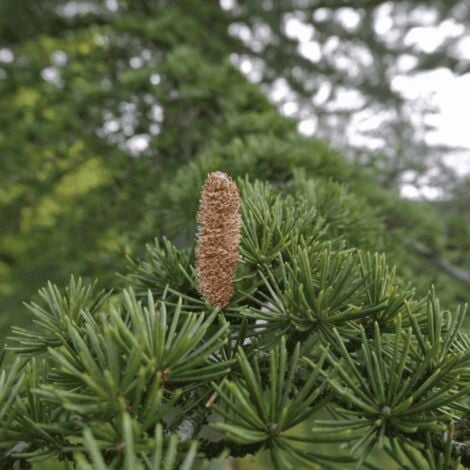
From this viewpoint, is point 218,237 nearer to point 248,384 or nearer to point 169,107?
point 248,384

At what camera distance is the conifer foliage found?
1.50ft

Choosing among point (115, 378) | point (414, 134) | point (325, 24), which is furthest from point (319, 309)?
point (414, 134)

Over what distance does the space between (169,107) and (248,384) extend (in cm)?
197

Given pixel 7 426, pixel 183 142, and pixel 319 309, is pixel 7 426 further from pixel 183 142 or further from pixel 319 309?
pixel 183 142

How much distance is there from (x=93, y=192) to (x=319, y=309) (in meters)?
2.29

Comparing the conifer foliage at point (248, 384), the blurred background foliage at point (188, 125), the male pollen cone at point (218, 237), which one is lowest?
the conifer foliage at point (248, 384)

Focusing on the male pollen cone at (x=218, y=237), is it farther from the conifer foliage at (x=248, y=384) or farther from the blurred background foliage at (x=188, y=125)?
the blurred background foliage at (x=188, y=125)

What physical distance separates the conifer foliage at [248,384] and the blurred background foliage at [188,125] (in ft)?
1.60

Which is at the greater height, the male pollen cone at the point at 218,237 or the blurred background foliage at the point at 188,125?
the blurred background foliage at the point at 188,125

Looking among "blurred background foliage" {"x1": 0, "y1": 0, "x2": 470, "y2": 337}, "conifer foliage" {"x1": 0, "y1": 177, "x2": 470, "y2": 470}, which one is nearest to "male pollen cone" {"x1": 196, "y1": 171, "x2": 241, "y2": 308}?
"conifer foliage" {"x1": 0, "y1": 177, "x2": 470, "y2": 470}

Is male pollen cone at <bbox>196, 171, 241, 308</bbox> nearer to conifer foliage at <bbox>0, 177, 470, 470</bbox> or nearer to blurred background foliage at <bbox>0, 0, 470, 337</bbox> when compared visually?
conifer foliage at <bbox>0, 177, 470, 470</bbox>

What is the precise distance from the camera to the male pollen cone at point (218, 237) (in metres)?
0.62

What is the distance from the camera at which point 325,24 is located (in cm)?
389

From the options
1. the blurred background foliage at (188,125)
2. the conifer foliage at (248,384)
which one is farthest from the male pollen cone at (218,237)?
the blurred background foliage at (188,125)
